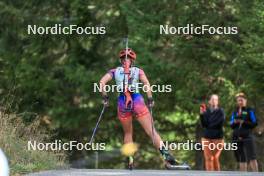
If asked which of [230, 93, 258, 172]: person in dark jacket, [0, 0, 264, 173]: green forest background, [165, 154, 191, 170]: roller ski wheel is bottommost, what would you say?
[165, 154, 191, 170]: roller ski wheel

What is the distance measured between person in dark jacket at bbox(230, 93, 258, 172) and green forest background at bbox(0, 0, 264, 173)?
3.58 m

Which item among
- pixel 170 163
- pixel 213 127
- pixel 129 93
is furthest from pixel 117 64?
pixel 129 93

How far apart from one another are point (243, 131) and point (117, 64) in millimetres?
10273

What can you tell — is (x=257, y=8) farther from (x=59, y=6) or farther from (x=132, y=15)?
(x=59, y=6)

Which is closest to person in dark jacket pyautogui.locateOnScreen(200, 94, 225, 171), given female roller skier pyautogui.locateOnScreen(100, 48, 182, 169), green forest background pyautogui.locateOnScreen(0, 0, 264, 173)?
female roller skier pyautogui.locateOnScreen(100, 48, 182, 169)

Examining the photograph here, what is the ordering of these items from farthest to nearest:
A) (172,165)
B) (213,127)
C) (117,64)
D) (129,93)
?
(117,64), (213,127), (172,165), (129,93)

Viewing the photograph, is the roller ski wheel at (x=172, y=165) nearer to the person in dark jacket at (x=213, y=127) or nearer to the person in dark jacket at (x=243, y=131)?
the person in dark jacket at (x=213, y=127)

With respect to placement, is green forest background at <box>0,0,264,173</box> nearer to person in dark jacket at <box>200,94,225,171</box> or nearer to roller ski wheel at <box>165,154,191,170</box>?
person in dark jacket at <box>200,94,225,171</box>

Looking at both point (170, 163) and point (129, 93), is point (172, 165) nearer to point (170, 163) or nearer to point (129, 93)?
point (170, 163)

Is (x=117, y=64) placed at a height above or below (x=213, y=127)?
above

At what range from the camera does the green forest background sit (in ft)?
71.4

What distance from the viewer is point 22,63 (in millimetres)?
25672

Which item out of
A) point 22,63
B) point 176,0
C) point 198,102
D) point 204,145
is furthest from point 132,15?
point 204,145

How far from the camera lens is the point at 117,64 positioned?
2542 cm
